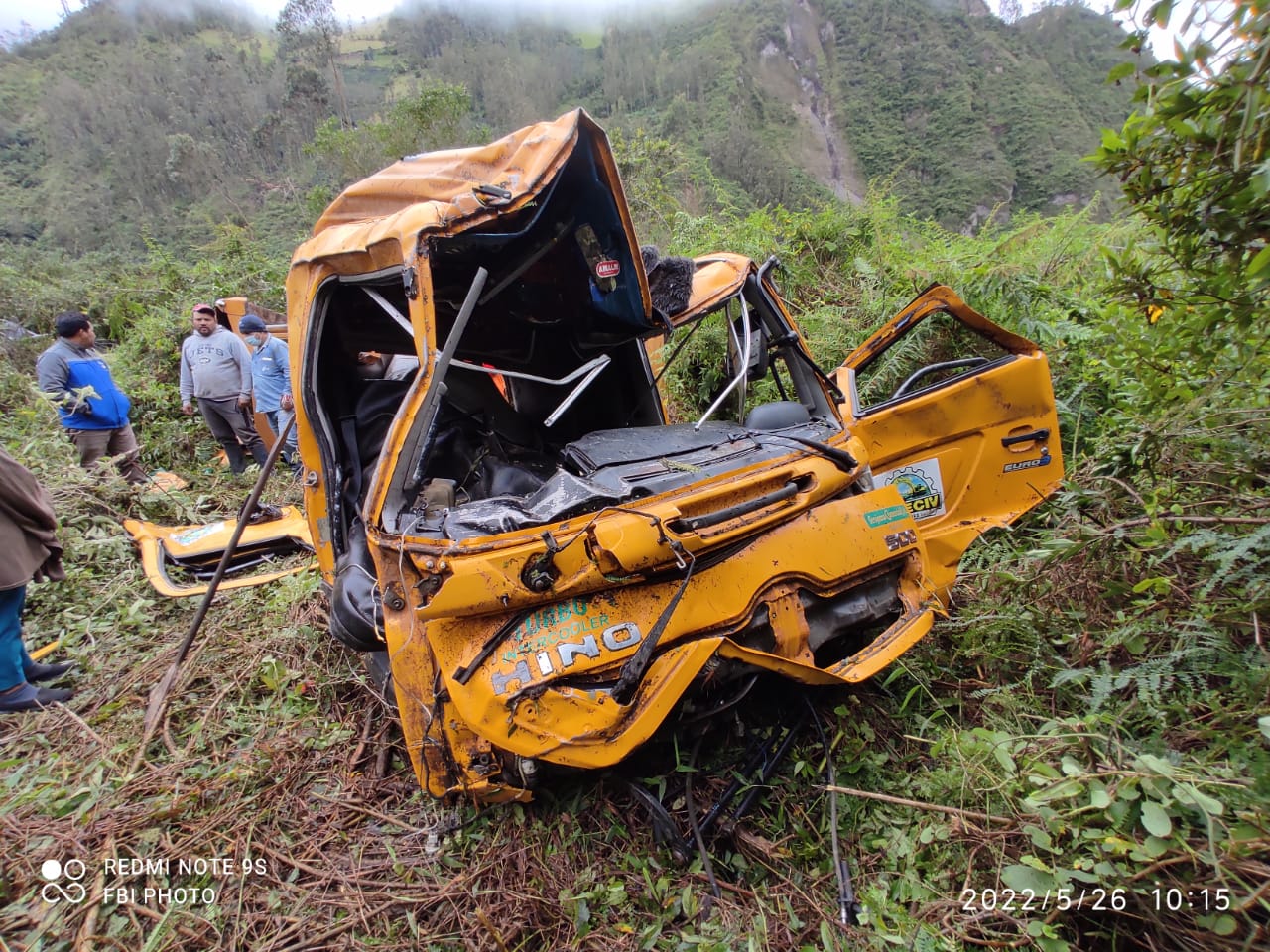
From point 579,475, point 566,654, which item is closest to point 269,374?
point 579,475

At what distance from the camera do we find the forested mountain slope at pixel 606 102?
32.1m

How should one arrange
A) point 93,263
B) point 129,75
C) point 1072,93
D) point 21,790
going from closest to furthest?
point 21,790
point 93,263
point 1072,93
point 129,75

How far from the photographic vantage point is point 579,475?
2.48 metres

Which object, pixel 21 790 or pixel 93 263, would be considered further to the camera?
pixel 93 263

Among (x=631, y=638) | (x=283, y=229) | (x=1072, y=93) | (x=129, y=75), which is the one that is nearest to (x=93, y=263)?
(x=283, y=229)

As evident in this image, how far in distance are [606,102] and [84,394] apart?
56061mm

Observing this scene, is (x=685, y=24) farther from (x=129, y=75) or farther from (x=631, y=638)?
(x=631, y=638)

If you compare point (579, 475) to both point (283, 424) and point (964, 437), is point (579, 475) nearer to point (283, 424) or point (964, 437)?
point (964, 437)

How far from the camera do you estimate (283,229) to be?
3125cm

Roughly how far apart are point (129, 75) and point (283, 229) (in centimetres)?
2777
